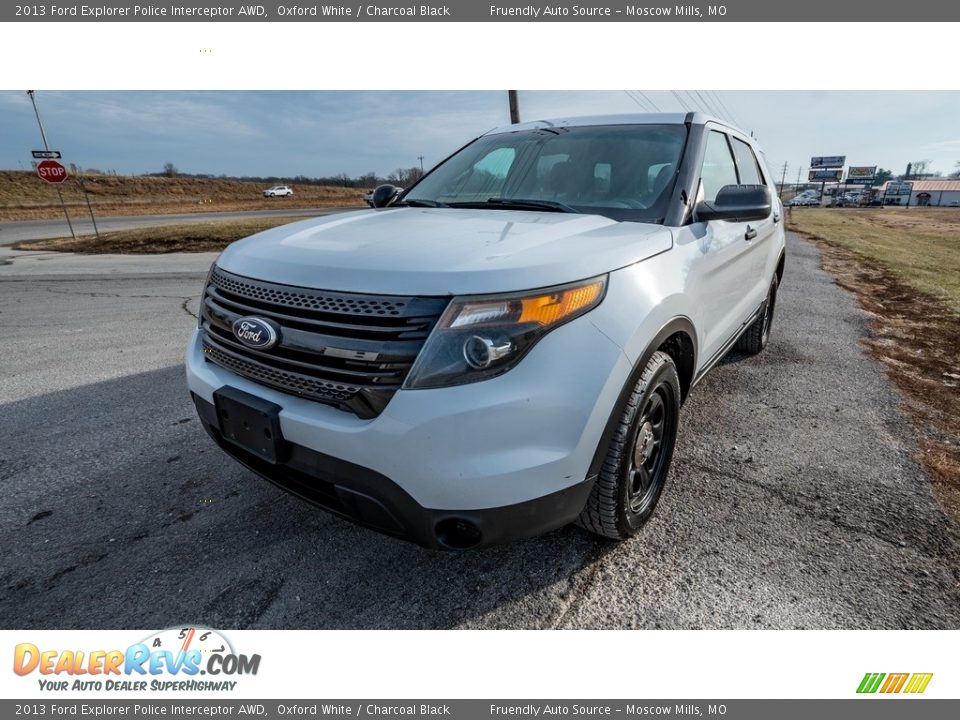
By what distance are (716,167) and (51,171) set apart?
23172 mm

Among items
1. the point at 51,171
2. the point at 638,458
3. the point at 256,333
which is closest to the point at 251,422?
the point at 256,333

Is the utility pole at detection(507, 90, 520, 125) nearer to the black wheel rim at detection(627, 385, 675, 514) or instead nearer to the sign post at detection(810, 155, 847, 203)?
the black wheel rim at detection(627, 385, 675, 514)

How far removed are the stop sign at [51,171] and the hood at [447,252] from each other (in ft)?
71.4

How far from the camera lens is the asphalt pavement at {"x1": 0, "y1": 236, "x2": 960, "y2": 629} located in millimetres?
1941

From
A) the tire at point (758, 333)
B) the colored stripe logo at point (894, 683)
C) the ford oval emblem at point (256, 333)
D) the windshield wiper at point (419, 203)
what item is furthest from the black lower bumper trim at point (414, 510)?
the tire at point (758, 333)

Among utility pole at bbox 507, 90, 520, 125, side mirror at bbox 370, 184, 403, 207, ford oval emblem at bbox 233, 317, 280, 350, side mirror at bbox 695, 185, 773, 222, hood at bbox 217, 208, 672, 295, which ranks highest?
utility pole at bbox 507, 90, 520, 125

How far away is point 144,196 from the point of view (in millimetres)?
57344

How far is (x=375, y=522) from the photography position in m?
1.74

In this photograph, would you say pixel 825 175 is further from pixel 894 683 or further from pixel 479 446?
pixel 479 446

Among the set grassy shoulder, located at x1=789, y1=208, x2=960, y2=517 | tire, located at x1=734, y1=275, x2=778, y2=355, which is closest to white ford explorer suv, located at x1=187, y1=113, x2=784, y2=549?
grassy shoulder, located at x1=789, y1=208, x2=960, y2=517

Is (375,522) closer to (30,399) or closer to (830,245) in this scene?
(30,399)

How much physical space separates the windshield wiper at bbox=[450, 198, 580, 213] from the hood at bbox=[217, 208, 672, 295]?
124 millimetres

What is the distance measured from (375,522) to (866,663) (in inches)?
67.6

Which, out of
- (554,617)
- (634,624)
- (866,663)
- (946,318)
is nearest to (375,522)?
(554,617)
